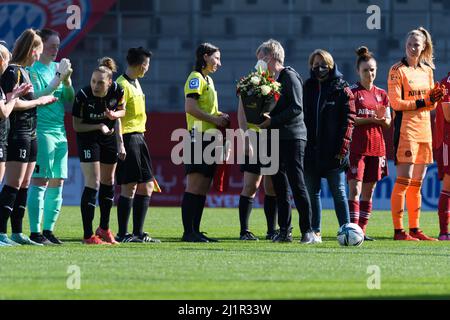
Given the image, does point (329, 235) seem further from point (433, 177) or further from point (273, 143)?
point (433, 177)

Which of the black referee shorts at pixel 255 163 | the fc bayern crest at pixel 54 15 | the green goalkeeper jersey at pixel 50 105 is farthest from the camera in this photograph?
the fc bayern crest at pixel 54 15

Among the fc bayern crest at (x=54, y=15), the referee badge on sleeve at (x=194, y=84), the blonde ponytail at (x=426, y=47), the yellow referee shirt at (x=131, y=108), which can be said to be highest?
the fc bayern crest at (x=54, y=15)

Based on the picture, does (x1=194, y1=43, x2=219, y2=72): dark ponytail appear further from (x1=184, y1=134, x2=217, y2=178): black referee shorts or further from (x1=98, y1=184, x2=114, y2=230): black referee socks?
(x1=98, y1=184, x2=114, y2=230): black referee socks

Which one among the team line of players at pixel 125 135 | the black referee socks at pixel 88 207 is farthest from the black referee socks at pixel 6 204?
the black referee socks at pixel 88 207

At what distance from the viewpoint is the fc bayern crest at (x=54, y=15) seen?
97.1 ft

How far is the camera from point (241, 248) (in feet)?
39.7

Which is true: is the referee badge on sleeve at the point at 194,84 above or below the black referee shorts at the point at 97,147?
above

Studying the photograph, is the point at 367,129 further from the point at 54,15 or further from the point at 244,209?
the point at 54,15

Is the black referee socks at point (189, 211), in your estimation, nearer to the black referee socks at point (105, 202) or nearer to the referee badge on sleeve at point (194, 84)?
the black referee socks at point (105, 202)

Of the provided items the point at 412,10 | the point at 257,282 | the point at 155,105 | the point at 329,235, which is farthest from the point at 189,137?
the point at 412,10

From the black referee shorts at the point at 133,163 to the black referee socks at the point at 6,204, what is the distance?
5.06ft

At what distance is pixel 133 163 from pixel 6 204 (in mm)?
1756

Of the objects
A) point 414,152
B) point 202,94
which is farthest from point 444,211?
point 202,94
